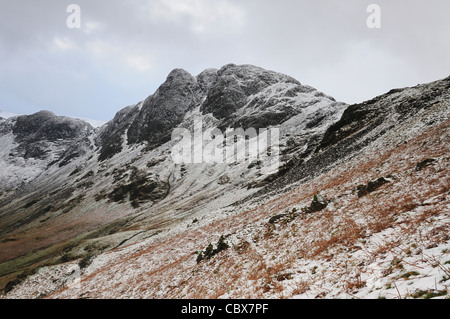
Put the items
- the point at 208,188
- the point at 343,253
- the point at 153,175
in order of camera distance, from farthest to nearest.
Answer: the point at 153,175 → the point at 208,188 → the point at 343,253

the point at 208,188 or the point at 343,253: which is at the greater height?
the point at 343,253

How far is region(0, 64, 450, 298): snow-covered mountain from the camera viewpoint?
12469 mm

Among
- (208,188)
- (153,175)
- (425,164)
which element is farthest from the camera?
(153,175)

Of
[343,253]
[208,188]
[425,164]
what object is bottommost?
[208,188]

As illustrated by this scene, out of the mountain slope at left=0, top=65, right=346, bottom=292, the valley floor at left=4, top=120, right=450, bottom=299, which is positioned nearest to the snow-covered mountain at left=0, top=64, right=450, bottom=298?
the valley floor at left=4, top=120, right=450, bottom=299

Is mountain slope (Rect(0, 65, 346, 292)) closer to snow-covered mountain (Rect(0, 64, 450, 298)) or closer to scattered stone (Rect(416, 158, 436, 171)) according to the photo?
snow-covered mountain (Rect(0, 64, 450, 298))

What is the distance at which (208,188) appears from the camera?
224 ft

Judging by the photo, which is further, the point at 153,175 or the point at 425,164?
the point at 153,175

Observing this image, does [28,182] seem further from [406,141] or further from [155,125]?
[406,141]

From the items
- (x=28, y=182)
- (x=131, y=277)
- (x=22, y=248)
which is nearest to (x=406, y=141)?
(x=131, y=277)

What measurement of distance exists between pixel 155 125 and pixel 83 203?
78099mm

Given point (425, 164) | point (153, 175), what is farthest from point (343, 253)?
point (153, 175)

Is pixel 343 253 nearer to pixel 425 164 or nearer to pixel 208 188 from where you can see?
pixel 425 164

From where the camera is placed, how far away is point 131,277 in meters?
16.2
